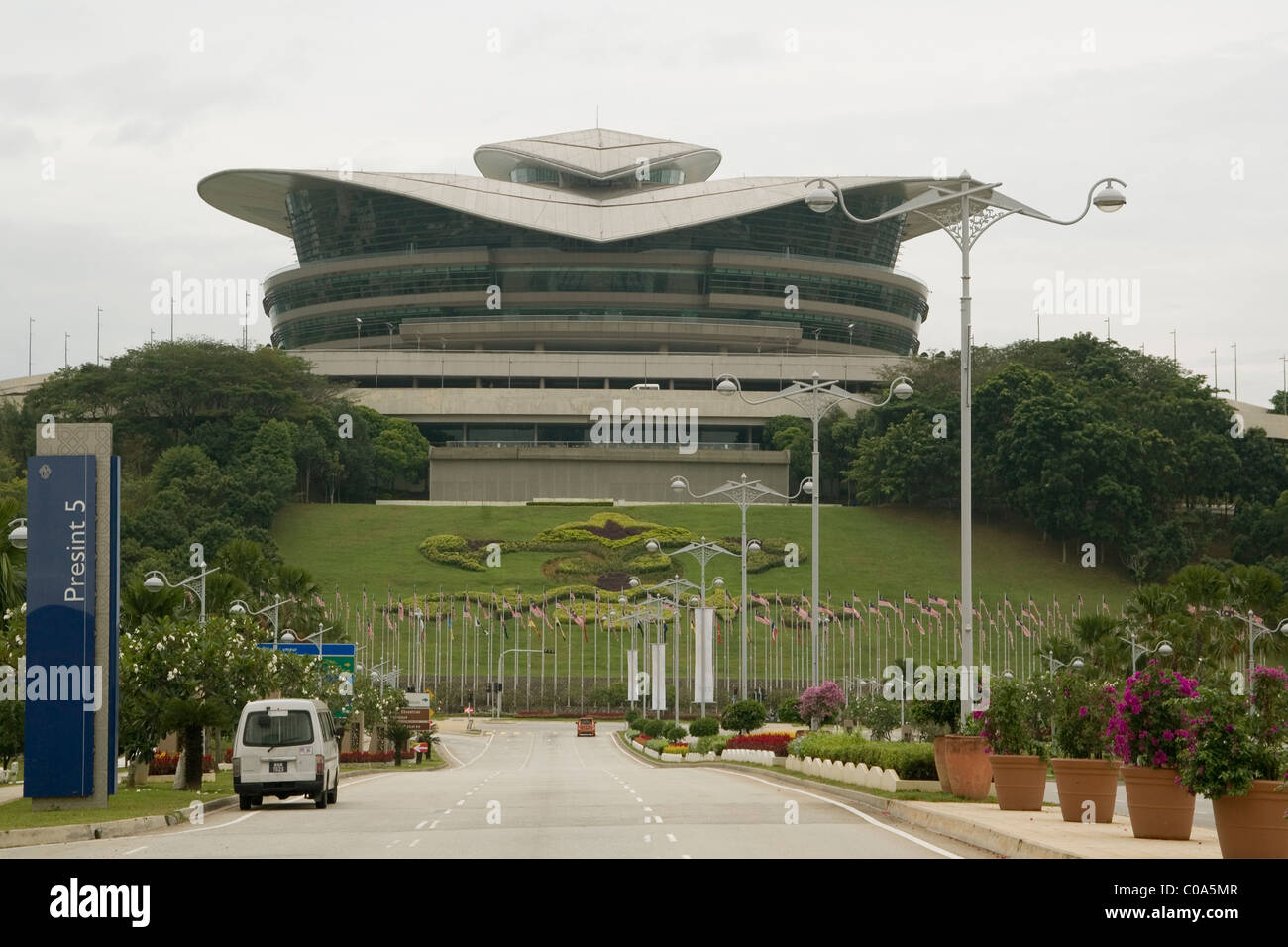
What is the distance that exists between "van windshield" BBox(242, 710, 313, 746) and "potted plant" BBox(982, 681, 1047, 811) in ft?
38.2

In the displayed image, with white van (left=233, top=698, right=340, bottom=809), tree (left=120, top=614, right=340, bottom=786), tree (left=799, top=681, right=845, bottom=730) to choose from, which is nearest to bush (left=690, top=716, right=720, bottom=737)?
tree (left=799, top=681, right=845, bottom=730)

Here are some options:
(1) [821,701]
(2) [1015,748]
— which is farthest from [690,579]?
(2) [1015,748]

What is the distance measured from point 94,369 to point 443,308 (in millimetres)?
37397

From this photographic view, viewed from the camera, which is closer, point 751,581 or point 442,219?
point 751,581

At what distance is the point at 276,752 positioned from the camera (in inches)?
1150

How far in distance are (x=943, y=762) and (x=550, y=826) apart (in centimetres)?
751

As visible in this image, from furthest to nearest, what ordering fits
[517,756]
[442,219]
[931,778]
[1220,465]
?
[442,219]
[1220,465]
[517,756]
[931,778]

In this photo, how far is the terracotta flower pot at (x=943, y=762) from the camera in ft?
90.6

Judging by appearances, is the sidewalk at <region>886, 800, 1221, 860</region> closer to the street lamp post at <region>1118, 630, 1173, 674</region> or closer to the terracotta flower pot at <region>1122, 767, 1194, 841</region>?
the terracotta flower pot at <region>1122, 767, 1194, 841</region>

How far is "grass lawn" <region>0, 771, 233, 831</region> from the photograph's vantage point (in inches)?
968

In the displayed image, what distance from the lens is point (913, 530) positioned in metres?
116

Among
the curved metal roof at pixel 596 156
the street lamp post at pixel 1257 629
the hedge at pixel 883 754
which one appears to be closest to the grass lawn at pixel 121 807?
the hedge at pixel 883 754

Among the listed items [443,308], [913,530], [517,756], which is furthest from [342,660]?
[443,308]

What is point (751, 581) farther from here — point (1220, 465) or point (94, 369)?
point (94, 369)
